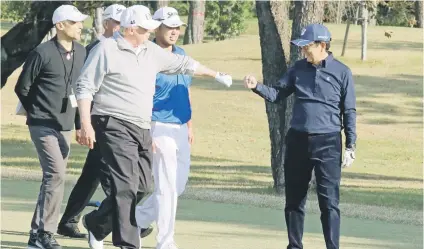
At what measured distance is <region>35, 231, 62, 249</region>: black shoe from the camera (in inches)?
355

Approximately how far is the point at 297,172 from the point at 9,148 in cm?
1827

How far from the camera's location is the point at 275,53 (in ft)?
54.7

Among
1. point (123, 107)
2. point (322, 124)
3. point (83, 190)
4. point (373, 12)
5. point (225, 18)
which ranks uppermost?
point (123, 107)

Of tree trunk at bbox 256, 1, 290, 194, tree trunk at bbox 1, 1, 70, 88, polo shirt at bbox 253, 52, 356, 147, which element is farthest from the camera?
tree trunk at bbox 1, 1, 70, 88

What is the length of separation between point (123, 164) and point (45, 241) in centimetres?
120

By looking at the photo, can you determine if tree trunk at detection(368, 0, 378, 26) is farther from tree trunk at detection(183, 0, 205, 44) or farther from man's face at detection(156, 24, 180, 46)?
man's face at detection(156, 24, 180, 46)

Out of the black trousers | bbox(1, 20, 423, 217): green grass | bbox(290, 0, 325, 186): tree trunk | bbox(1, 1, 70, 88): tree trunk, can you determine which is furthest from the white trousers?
bbox(1, 1, 70, 88): tree trunk

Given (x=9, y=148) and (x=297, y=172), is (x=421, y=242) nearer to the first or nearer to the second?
(x=297, y=172)

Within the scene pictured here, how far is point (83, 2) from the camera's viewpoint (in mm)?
27453

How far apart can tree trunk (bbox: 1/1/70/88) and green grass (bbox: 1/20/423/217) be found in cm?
202

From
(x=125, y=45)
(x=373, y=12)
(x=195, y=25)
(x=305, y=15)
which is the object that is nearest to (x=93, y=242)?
(x=125, y=45)

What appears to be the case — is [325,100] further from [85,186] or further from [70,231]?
[70,231]

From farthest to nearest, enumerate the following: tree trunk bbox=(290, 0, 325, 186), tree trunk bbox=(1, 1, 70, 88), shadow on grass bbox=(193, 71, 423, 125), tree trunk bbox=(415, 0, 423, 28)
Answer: tree trunk bbox=(415, 0, 423, 28)
shadow on grass bbox=(193, 71, 423, 125)
tree trunk bbox=(1, 1, 70, 88)
tree trunk bbox=(290, 0, 325, 186)

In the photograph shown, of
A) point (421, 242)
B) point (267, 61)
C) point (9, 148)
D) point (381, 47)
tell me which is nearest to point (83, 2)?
point (9, 148)
